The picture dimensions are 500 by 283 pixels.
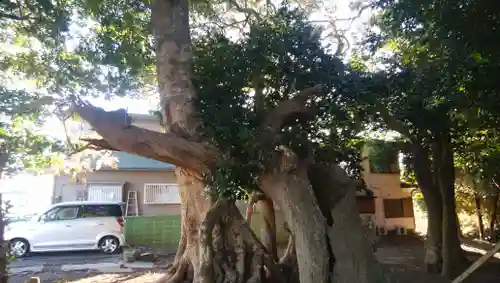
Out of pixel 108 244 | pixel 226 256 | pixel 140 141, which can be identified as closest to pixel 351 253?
pixel 226 256

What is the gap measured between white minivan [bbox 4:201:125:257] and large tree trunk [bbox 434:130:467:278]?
35.6 ft

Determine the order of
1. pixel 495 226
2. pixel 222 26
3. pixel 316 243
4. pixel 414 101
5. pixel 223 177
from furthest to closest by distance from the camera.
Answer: pixel 495 226 → pixel 222 26 → pixel 414 101 → pixel 316 243 → pixel 223 177

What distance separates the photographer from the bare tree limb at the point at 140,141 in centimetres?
627

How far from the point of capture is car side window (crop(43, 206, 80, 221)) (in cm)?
1463

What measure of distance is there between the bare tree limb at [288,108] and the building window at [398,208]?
1736cm

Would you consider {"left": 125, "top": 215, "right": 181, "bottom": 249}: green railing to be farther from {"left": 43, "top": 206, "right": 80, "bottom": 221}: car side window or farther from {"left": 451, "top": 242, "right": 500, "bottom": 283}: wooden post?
{"left": 451, "top": 242, "right": 500, "bottom": 283}: wooden post

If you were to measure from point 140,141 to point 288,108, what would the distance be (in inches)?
98.8

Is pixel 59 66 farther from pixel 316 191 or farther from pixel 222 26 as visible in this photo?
pixel 316 191

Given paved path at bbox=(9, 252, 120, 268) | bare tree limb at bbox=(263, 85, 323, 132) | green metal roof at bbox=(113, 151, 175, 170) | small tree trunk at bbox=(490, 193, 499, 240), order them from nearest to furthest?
bare tree limb at bbox=(263, 85, 323, 132) < paved path at bbox=(9, 252, 120, 268) < green metal roof at bbox=(113, 151, 175, 170) < small tree trunk at bbox=(490, 193, 499, 240)

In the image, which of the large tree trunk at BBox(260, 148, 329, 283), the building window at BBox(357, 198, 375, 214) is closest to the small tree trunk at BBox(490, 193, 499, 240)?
the building window at BBox(357, 198, 375, 214)

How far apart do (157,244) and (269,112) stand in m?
10.4

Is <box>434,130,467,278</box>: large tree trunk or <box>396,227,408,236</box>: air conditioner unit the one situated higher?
<box>434,130,467,278</box>: large tree trunk

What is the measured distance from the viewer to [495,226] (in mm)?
19141

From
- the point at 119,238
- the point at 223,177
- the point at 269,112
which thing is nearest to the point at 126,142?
the point at 223,177
